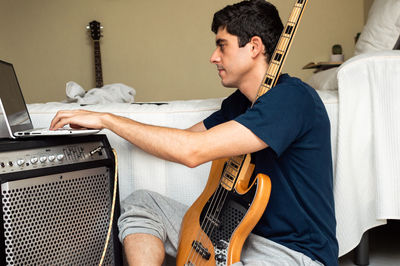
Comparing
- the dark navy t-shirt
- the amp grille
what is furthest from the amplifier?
the dark navy t-shirt

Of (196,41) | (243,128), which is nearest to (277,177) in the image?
(243,128)

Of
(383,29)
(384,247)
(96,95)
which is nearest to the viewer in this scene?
(384,247)

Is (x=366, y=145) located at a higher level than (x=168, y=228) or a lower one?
higher

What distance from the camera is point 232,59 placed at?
1.20 metres

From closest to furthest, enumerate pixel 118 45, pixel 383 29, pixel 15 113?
pixel 15 113
pixel 383 29
pixel 118 45

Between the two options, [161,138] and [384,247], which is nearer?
[161,138]

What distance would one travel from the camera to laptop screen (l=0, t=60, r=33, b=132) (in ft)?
3.66

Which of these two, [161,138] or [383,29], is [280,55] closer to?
[161,138]

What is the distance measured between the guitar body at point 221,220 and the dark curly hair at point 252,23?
36 centimetres

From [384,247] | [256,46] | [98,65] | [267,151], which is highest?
[256,46]

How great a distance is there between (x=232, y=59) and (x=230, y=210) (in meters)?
0.44

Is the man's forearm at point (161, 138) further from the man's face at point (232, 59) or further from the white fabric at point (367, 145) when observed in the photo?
the white fabric at point (367, 145)

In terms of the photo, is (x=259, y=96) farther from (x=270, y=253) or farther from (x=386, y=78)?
(x=386, y=78)

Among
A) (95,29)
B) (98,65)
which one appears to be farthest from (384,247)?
(95,29)
